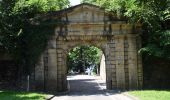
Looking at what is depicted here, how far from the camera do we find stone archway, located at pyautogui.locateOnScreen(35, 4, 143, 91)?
87.7 feet

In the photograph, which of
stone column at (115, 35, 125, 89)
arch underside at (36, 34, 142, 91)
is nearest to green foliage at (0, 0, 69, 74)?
arch underside at (36, 34, 142, 91)

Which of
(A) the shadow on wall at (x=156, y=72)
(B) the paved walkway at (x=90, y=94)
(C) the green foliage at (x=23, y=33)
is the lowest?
(B) the paved walkway at (x=90, y=94)

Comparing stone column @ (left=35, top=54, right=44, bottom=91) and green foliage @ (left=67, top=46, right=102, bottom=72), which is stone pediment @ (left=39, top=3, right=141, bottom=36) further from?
green foliage @ (left=67, top=46, right=102, bottom=72)

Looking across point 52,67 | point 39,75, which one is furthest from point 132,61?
point 39,75

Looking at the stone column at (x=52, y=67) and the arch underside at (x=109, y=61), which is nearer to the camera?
the stone column at (x=52, y=67)

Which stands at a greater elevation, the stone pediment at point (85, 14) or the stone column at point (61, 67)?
the stone pediment at point (85, 14)

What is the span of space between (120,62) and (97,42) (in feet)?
7.51

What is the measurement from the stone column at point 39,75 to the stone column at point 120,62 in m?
5.51

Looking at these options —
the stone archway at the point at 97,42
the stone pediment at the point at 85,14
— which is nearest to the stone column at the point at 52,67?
the stone archway at the point at 97,42

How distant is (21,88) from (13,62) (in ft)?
7.19

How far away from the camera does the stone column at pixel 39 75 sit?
26.5 m

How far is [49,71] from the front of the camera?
26.7 m

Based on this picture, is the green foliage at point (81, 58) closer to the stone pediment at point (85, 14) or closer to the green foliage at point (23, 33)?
the stone pediment at point (85, 14)

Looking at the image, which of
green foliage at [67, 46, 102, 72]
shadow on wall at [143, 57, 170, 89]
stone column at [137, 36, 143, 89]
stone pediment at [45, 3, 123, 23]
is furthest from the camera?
green foliage at [67, 46, 102, 72]
